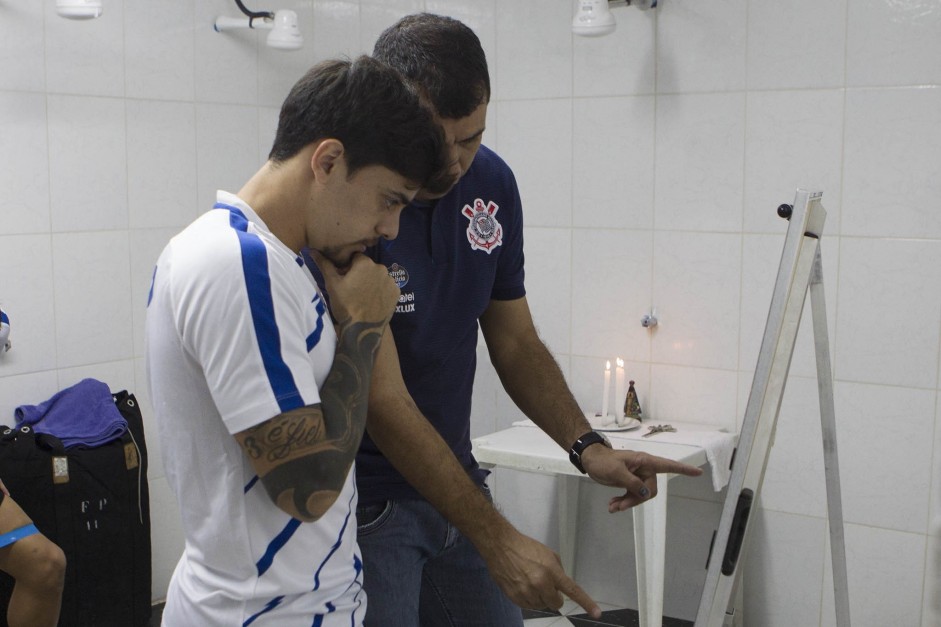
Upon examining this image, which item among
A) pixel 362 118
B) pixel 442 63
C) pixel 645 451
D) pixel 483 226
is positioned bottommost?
pixel 645 451

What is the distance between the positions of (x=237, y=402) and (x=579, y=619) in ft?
8.12

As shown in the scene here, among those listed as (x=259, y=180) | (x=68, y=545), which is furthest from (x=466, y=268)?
(x=68, y=545)

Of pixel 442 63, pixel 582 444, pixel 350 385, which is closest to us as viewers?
pixel 350 385

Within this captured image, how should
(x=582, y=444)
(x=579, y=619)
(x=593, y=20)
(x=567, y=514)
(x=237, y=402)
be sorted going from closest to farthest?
1. (x=237, y=402)
2. (x=582, y=444)
3. (x=593, y=20)
4. (x=579, y=619)
5. (x=567, y=514)

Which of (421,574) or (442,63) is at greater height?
(442,63)

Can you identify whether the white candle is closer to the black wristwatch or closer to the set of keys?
the set of keys

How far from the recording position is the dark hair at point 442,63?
1.49 meters

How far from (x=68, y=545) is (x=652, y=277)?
1.82 m

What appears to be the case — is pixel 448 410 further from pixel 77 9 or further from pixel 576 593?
pixel 77 9

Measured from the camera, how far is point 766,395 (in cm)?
161

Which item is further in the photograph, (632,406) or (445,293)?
(632,406)

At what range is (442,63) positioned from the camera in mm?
1485

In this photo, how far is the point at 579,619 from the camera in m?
3.32

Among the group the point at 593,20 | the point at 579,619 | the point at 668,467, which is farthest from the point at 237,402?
the point at 579,619
